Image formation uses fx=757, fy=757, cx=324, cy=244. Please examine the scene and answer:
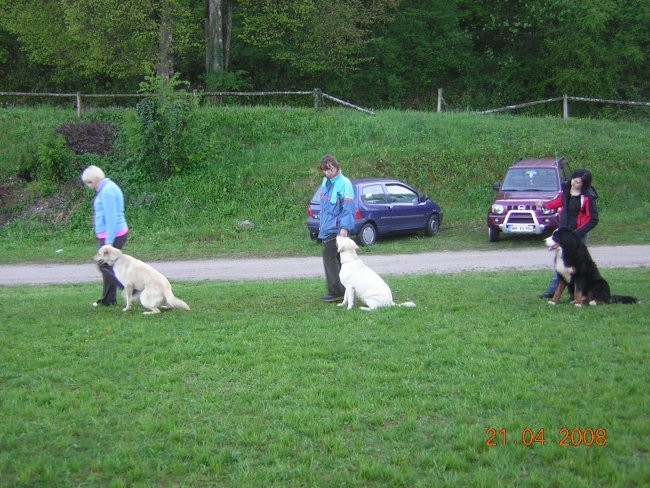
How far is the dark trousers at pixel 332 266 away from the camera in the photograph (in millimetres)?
10961

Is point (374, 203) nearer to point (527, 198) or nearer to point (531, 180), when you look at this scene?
point (527, 198)

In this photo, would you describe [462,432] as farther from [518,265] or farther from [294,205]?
[294,205]

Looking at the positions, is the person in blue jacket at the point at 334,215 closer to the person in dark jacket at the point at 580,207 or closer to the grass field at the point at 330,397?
the grass field at the point at 330,397

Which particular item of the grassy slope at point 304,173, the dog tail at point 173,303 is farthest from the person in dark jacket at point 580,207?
the grassy slope at point 304,173

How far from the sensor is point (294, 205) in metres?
24.1

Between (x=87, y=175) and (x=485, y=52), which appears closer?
(x=87, y=175)

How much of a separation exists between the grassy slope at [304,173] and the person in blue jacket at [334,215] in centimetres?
837

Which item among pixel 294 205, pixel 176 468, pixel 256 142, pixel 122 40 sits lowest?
Answer: pixel 176 468

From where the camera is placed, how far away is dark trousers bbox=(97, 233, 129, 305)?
10.4 meters

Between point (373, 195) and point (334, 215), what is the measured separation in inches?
389

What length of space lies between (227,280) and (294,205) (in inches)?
364

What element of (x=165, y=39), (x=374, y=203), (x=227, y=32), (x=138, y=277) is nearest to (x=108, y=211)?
(x=138, y=277)

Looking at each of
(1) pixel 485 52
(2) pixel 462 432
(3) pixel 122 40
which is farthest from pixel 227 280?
(1) pixel 485 52

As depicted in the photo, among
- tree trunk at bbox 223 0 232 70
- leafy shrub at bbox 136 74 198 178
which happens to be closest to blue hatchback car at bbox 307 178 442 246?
leafy shrub at bbox 136 74 198 178
